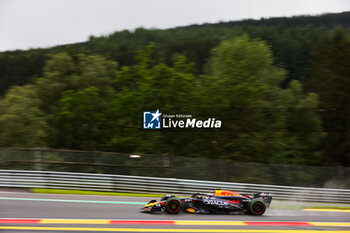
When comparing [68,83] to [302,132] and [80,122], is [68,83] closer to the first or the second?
[80,122]

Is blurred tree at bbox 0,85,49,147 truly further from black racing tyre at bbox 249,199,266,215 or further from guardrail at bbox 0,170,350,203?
black racing tyre at bbox 249,199,266,215

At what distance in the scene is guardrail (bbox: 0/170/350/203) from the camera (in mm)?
14477

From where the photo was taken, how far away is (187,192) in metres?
15.7

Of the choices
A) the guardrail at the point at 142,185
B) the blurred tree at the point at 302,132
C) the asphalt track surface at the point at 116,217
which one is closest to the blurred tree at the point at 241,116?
the blurred tree at the point at 302,132

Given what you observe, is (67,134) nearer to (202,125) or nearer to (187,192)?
(202,125)

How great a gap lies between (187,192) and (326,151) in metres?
19.5

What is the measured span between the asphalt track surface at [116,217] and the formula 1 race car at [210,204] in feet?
0.60

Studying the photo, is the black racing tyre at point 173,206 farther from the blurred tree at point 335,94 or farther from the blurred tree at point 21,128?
the blurred tree at point 335,94

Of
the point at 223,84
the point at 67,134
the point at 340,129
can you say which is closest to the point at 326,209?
the point at 223,84

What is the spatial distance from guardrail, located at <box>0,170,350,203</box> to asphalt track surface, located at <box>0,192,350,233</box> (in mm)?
1183

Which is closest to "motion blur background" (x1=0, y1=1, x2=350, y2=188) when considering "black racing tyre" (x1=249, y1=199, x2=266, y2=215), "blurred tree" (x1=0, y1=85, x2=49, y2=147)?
"blurred tree" (x1=0, y1=85, x2=49, y2=147)

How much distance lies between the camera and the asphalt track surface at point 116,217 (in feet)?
29.6

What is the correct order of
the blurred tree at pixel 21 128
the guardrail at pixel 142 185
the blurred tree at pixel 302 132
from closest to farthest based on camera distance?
the guardrail at pixel 142 185, the blurred tree at pixel 21 128, the blurred tree at pixel 302 132

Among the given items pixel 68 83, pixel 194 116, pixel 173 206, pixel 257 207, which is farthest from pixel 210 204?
pixel 68 83
